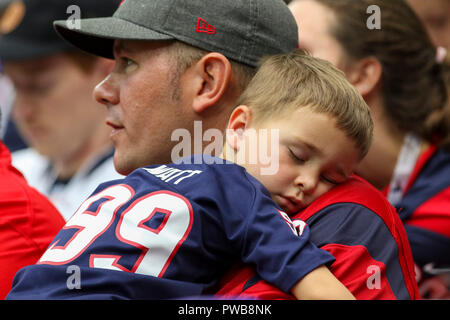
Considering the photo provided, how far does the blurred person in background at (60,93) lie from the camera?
9.93 ft

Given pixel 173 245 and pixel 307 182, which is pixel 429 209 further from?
pixel 173 245

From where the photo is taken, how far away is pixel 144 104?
5.55ft

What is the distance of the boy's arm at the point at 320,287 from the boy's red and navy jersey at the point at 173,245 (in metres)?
0.01

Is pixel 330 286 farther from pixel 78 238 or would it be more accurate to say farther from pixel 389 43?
pixel 389 43

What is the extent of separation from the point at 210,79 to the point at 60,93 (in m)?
1.77

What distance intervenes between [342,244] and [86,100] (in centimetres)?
225

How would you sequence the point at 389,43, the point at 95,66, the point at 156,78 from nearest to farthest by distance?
the point at 156,78 < the point at 389,43 < the point at 95,66

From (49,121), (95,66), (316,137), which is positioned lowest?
(49,121)

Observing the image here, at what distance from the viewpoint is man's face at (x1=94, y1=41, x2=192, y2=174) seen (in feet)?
5.54

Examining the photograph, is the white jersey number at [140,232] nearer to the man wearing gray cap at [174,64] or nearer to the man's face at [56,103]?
the man wearing gray cap at [174,64]

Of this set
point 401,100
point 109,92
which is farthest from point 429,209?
point 109,92

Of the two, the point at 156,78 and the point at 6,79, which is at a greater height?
the point at 156,78

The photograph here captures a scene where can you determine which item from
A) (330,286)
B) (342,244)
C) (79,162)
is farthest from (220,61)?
(79,162)

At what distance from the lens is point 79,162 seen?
354 centimetres
